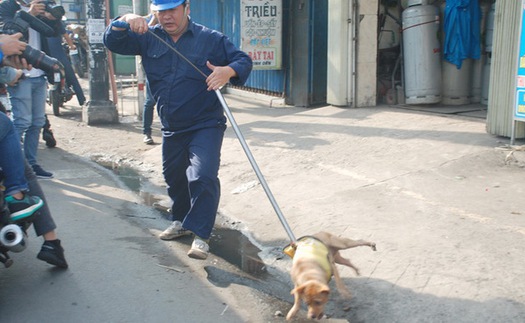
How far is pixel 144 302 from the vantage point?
12.4ft

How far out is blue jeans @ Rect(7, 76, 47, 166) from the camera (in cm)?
641

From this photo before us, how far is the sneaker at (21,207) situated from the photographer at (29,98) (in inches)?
108

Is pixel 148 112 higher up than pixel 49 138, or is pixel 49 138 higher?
pixel 148 112

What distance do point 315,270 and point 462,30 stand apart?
6.43m

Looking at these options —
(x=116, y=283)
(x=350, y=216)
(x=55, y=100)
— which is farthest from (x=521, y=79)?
(x=55, y=100)

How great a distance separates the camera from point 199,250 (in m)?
4.39

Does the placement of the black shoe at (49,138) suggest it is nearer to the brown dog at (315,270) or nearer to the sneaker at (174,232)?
the sneaker at (174,232)

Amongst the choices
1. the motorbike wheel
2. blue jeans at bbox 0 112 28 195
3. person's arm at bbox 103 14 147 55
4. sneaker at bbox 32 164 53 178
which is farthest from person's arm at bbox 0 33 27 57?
the motorbike wheel

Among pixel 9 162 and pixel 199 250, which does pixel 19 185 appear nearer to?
pixel 9 162

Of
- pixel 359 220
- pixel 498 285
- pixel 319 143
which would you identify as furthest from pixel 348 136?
pixel 498 285

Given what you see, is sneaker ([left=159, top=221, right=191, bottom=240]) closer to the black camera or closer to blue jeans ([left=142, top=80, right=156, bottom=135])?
blue jeans ([left=142, top=80, right=156, bottom=135])

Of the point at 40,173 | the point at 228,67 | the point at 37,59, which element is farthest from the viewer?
the point at 40,173

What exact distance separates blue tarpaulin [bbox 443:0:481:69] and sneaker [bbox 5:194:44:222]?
667cm

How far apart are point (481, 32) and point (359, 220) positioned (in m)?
5.21
